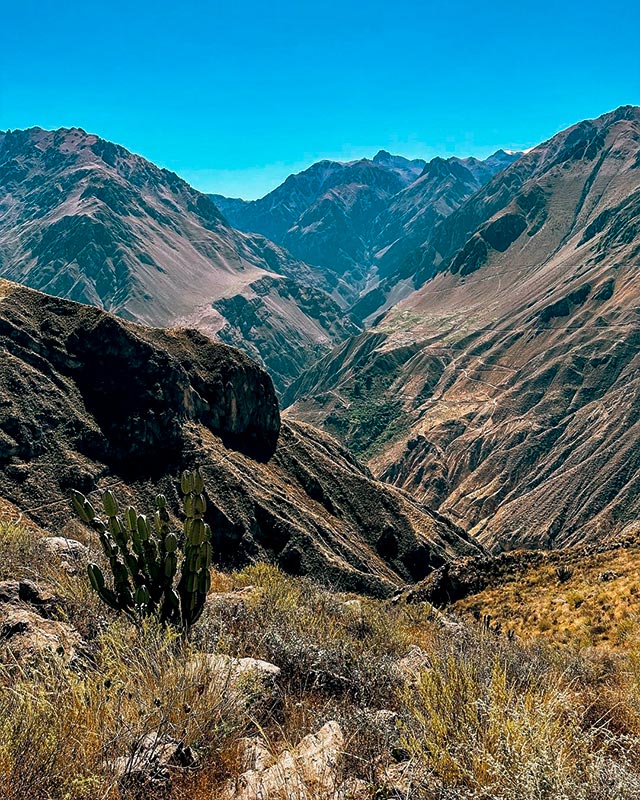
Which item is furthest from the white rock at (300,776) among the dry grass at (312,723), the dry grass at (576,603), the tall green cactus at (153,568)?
the dry grass at (576,603)

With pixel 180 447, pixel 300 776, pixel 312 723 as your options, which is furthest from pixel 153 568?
pixel 180 447

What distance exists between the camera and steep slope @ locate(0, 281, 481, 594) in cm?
8362

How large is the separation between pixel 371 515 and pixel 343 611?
98.8m

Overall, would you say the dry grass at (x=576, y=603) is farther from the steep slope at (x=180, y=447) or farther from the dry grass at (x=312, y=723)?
the steep slope at (x=180, y=447)

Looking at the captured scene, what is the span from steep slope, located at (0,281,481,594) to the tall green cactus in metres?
64.7

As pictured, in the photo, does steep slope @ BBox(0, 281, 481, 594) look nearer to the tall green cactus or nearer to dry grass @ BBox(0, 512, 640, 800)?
the tall green cactus

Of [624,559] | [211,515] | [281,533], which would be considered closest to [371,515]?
[281,533]

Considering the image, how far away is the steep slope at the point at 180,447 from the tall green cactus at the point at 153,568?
64750mm

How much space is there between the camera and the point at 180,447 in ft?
315

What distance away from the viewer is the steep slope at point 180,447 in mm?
83625

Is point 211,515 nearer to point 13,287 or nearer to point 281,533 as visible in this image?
point 281,533

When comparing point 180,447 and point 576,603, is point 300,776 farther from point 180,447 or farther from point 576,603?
point 180,447

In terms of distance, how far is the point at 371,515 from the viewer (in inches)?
4547

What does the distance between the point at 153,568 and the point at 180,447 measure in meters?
86.7
